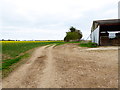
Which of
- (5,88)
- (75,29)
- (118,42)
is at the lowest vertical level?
(5,88)

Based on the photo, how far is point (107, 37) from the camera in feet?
48.1

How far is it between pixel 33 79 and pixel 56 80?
97cm

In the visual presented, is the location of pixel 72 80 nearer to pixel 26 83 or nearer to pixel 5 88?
pixel 26 83

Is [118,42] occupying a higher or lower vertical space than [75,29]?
lower

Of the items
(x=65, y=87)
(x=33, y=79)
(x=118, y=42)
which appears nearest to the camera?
(x=65, y=87)

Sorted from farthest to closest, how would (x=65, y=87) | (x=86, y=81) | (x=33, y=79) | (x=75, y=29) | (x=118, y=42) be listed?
(x=75, y=29) → (x=118, y=42) → (x=33, y=79) → (x=86, y=81) → (x=65, y=87)

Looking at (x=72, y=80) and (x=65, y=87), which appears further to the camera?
(x=72, y=80)

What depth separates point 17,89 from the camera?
123 inches

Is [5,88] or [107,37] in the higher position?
[107,37]

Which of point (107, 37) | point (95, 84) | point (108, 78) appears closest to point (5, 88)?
point (95, 84)

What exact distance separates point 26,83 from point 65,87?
1.50 m

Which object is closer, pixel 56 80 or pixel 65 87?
pixel 65 87

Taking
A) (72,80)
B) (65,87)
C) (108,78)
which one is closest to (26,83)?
(65,87)

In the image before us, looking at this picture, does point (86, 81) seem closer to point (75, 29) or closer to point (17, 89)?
point (17, 89)
